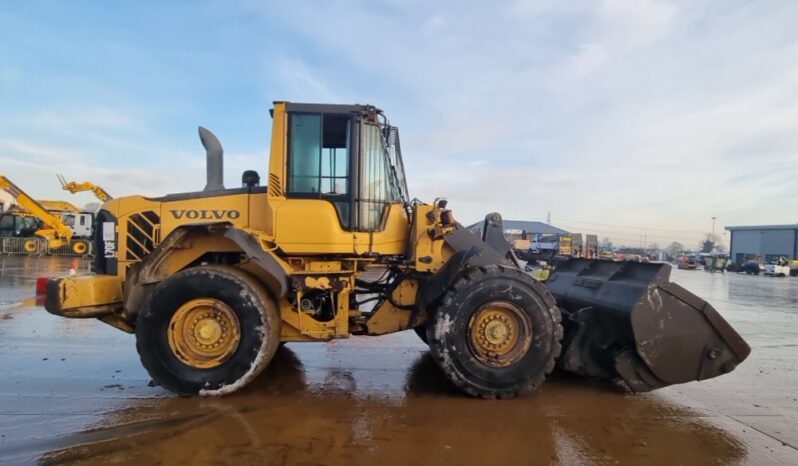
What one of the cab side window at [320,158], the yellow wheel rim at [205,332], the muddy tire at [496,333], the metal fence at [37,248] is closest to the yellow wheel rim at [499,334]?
the muddy tire at [496,333]

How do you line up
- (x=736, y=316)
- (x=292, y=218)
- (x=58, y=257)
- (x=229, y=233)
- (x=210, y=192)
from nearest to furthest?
(x=229, y=233), (x=292, y=218), (x=210, y=192), (x=736, y=316), (x=58, y=257)

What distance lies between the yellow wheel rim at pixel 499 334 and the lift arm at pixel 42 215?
31.3 meters

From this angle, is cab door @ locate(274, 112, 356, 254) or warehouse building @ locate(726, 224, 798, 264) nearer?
cab door @ locate(274, 112, 356, 254)

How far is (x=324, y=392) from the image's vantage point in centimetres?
475

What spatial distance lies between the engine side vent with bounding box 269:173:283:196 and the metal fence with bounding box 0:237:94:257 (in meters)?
28.5

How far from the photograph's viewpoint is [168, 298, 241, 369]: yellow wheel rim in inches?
178

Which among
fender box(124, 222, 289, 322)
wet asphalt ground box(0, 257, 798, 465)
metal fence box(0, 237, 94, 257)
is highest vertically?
fender box(124, 222, 289, 322)

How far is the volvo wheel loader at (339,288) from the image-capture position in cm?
451

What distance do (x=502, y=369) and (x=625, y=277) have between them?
5.99 ft

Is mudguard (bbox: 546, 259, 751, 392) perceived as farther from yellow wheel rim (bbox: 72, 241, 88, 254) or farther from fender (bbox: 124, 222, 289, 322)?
yellow wheel rim (bbox: 72, 241, 88, 254)

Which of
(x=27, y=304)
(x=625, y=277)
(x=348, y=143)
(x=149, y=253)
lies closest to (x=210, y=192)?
(x=149, y=253)

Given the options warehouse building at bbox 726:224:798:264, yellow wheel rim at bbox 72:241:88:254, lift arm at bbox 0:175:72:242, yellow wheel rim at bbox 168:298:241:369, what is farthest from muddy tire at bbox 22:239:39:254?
warehouse building at bbox 726:224:798:264

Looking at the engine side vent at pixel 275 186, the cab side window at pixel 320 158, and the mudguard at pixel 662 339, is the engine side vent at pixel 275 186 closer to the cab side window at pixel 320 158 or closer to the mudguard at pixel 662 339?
the cab side window at pixel 320 158

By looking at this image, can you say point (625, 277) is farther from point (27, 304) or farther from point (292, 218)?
point (27, 304)
